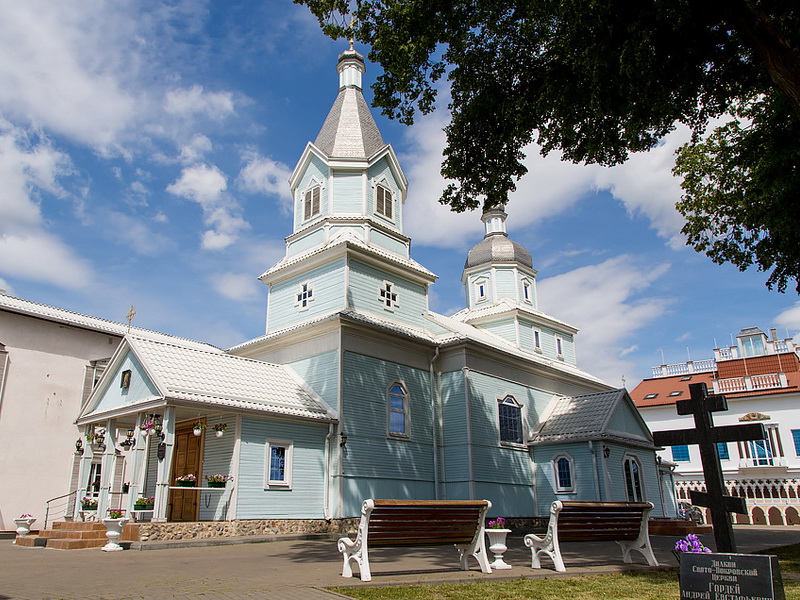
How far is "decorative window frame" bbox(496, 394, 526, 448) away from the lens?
2291cm

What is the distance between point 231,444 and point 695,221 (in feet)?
47.6

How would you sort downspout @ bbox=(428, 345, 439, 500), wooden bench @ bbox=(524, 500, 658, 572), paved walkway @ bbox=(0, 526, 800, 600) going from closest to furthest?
1. paved walkway @ bbox=(0, 526, 800, 600)
2. wooden bench @ bbox=(524, 500, 658, 572)
3. downspout @ bbox=(428, 345, 439, 500)

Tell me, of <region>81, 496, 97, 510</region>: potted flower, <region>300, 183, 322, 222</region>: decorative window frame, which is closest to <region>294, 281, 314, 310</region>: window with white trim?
Result: <region>300, 183, 322, 222</region>: decorative window frame

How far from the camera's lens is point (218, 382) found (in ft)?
A: 57.0

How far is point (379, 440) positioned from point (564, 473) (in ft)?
25.8

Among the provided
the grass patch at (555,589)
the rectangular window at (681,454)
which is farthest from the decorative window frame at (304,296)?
the rectangular window at (681,454)

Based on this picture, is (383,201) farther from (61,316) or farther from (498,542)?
(498,542)

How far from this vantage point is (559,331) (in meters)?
33.8

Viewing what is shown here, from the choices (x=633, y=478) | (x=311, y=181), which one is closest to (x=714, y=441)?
(x=633, y=478)

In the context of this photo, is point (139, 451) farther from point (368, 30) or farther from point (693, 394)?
point (693, 394)

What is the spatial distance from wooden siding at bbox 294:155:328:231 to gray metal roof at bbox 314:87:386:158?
56 cm

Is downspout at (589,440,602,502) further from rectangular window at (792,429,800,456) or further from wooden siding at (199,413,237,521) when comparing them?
rectangular window at (792,429,800,456)

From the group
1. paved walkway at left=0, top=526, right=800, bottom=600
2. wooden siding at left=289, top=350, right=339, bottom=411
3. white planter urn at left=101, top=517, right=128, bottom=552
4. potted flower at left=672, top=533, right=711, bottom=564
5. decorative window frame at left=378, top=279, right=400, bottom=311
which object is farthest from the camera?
decorative window frame at left=378, top=279, right=400, bottom=311

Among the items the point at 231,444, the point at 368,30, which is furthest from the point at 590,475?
the point at 368,30
